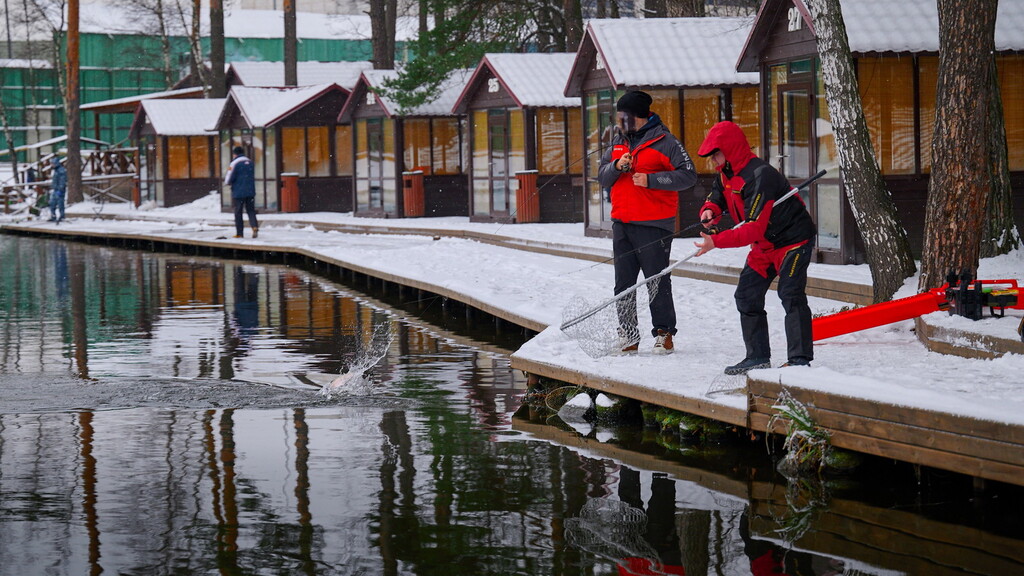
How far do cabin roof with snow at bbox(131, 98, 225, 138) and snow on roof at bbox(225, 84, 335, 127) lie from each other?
16.5 ft

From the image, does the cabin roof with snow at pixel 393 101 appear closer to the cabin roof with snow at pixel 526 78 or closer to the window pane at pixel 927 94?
the cabin roof with snow at pixel 526 78

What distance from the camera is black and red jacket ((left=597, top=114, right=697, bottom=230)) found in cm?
966

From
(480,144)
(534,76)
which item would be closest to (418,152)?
(480,144)

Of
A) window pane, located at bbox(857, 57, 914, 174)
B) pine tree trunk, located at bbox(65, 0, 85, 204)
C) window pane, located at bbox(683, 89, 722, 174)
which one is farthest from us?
pine tree trunk, located at bbox(65, 0, 85, 204)

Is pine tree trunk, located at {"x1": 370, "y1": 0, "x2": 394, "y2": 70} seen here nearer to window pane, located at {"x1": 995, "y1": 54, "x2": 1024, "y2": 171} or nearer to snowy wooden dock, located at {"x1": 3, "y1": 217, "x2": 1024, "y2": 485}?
window pane, located at {"x1": 995, "y1": 54, "x2": 1024, "y2": 171}

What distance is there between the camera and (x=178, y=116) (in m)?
43.4

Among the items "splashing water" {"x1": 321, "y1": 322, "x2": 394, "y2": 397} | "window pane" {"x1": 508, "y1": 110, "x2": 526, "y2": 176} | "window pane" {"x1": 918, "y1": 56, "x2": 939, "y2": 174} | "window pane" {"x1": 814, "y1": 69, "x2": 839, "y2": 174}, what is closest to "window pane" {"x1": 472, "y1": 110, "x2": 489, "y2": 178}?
"window pane" {"x1": 508, "y1": 110, "x2": 526, "y2": 176}

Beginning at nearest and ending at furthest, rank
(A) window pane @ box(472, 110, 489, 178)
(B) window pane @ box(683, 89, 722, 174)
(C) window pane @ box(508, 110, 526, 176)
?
1. (B) window pane @ box(683, 89, 722, 174)
2. (C) window pane @ box(508, 110, 526, 176)
3. (A) window pane @ box(472, 110, 489, 178)

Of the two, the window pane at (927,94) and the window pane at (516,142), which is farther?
the window pane at (516,142)

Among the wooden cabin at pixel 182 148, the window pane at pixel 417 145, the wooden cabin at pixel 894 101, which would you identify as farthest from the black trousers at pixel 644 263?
Result: the wooden cabin at pixel 182 148

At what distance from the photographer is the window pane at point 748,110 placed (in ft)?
69.1

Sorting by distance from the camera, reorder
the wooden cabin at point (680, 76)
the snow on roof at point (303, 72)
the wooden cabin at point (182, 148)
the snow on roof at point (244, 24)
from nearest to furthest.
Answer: the wooden cabin at point (680, 76), the wooden cabin at point (182, 148), the snow on roof at point (303, 72), the snow on roof at point (244, 24)

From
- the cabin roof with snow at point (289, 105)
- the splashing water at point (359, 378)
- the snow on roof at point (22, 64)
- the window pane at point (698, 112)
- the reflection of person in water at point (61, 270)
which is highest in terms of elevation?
the snow on roof at point (22, 64)

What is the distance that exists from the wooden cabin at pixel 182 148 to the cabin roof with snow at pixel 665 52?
22.8 metres
